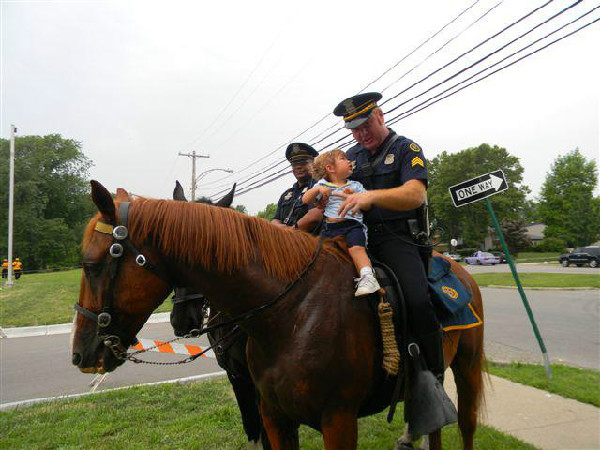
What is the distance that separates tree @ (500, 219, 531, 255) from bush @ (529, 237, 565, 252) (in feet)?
58.5

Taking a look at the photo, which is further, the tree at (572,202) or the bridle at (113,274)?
the tree at (572,202)

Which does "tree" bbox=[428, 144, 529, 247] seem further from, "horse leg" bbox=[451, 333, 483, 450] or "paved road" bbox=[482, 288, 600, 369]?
"horse leg" bbox=[451, 333, 483, 450]

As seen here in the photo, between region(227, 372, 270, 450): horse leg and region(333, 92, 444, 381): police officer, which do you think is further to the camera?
region(227, 372, 270, 450): horse leg

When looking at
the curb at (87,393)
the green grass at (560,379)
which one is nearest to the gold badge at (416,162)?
the green grass at (560,379)

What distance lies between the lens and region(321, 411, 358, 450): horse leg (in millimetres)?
1896

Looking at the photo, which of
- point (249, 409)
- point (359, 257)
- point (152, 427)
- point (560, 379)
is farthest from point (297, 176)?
point (560, 379)

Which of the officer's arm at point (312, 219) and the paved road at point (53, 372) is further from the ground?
the officer's arm at point (312, 219)

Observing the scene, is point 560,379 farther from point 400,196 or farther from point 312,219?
point 400,196

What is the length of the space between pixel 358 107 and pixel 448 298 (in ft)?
4.73

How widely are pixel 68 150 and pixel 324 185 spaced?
62342 millimetres

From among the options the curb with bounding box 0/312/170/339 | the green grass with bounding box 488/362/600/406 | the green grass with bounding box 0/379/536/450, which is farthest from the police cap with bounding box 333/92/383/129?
the curb with bounding box 0/312/170/339

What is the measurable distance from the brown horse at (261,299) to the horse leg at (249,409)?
1.15 meters

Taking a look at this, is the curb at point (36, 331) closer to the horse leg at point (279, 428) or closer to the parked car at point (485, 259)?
the horse leg at point (279, 428)

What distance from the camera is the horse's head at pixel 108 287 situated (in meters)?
1.70
